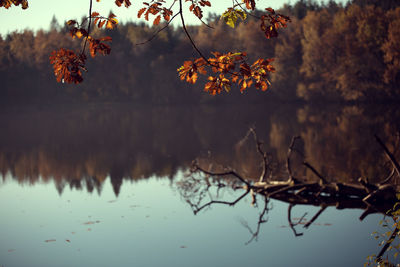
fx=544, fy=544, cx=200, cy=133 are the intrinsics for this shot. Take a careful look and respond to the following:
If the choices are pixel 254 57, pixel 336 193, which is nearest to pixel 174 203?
pixel 336 193

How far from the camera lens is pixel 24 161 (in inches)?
862

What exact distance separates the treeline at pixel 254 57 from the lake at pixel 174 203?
1508 centimetres

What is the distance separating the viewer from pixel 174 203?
1327 centimetres

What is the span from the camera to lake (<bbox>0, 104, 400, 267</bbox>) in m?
10.1

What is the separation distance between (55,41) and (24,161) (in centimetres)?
4064

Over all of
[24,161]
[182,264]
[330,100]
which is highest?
[330,100]

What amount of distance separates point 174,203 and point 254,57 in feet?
141

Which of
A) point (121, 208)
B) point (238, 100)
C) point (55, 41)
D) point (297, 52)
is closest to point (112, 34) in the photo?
point (55, 41)

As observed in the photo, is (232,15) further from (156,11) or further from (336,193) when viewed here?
(336,193)

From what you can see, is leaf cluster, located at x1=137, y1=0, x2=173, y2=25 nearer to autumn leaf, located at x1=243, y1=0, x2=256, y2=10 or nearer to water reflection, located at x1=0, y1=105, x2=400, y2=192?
autumn leaf, located at x1=243, y1=0, x2=256, y2=10

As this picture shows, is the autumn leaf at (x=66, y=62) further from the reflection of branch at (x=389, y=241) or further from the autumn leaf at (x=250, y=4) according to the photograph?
the reflection of branch at (x=389, y=241)

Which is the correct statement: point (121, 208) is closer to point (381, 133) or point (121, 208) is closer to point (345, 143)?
point (345, 143)

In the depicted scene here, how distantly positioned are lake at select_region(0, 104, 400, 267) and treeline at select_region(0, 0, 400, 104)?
1508 cm

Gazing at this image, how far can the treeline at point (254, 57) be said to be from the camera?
144 ft
